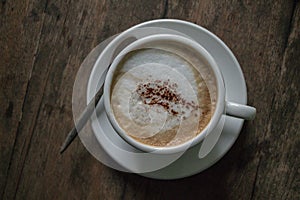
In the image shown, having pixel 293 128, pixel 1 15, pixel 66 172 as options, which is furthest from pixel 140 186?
pixel 1 15

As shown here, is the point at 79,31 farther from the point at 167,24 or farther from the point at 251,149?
the point at 251,149

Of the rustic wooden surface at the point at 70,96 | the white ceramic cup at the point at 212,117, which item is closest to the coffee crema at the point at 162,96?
the white ceramic cup at the point at 212,117

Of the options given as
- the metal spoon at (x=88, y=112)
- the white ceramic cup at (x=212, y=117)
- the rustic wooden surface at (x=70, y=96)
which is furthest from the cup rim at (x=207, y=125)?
the rustic wooden surface at (x=70, y=96)

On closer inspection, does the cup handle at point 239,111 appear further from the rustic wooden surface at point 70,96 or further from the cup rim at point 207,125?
the rustic wooden surface at point 70,96

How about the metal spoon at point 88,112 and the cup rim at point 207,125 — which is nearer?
the cup rim at point 207,125

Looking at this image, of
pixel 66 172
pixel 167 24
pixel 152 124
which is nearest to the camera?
pixel 152 124

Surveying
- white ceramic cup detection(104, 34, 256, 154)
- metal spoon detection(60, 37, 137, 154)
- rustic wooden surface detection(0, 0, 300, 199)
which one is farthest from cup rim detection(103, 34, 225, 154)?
rustic wooden surface detection(0, 0, 300, 199)
